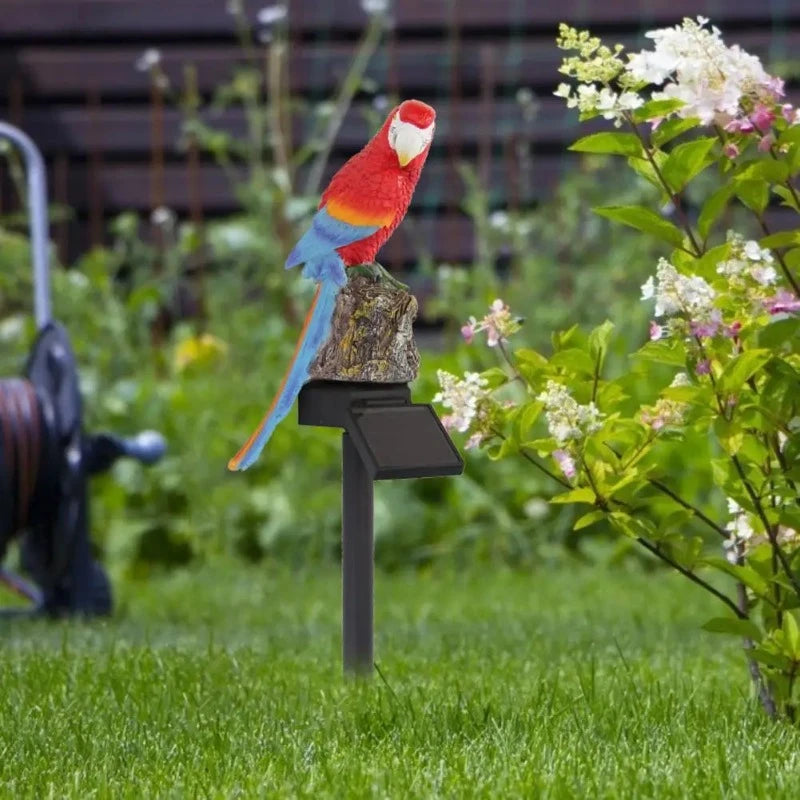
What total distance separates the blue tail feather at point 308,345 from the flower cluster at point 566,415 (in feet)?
1.09

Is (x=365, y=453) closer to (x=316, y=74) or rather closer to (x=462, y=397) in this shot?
(x=462, y=397)

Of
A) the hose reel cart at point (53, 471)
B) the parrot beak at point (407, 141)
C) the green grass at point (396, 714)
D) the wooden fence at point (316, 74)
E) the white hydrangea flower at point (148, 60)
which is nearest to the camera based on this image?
the green grass at point (396, 714)

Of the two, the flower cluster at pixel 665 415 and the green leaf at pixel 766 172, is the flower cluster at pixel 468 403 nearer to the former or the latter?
the flower cluster at pixel 665 415

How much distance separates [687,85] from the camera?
2.01 m

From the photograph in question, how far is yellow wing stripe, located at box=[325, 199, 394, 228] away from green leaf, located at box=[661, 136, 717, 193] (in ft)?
1.23

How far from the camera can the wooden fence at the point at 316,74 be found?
21.3 ft

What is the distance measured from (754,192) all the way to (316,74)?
4704mm

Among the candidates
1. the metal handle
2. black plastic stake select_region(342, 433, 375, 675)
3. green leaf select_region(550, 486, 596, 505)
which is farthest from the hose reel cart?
green leaf select_region(550, 486, 596, 505)

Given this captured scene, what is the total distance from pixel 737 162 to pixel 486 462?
274 cm

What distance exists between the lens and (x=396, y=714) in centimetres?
222

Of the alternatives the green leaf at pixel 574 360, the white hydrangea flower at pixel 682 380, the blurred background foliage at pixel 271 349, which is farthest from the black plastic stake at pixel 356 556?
the blurred background foliage at pixel 271 349

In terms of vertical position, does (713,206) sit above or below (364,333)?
above

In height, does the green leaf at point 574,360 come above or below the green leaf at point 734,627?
above

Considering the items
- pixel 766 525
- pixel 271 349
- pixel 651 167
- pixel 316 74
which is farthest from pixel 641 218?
pixel 316 74
